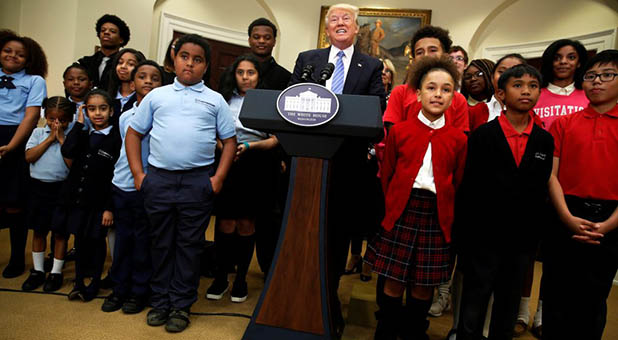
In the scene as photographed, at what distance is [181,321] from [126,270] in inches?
19.2

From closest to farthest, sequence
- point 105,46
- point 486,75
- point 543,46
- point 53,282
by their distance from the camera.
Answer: point 53,282, point 486,75, point 105,46, point 543,46

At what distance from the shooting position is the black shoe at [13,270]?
264cm

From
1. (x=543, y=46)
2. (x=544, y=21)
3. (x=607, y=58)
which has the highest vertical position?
(x=544, y=21)

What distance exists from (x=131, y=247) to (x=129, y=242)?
32 mm

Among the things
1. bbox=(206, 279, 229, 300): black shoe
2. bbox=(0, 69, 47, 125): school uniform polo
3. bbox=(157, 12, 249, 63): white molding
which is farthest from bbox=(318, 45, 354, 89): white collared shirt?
bbox=(157, 12, 249, 63): white molding

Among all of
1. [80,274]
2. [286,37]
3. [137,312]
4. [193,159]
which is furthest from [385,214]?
[286,37]

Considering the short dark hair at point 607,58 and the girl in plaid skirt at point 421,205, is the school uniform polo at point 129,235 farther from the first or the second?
the short dark hair at point 607,58

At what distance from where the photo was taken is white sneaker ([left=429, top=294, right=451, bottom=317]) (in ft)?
8.34

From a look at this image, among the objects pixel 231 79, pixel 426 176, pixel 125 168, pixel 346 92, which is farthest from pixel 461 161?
pixel 125 168

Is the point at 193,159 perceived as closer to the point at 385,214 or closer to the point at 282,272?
the point at 282,272

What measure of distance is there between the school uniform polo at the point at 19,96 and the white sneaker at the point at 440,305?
2891 mm

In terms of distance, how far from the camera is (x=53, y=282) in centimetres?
246

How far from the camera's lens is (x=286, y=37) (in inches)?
268

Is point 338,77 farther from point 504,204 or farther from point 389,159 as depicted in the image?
point 504,204
